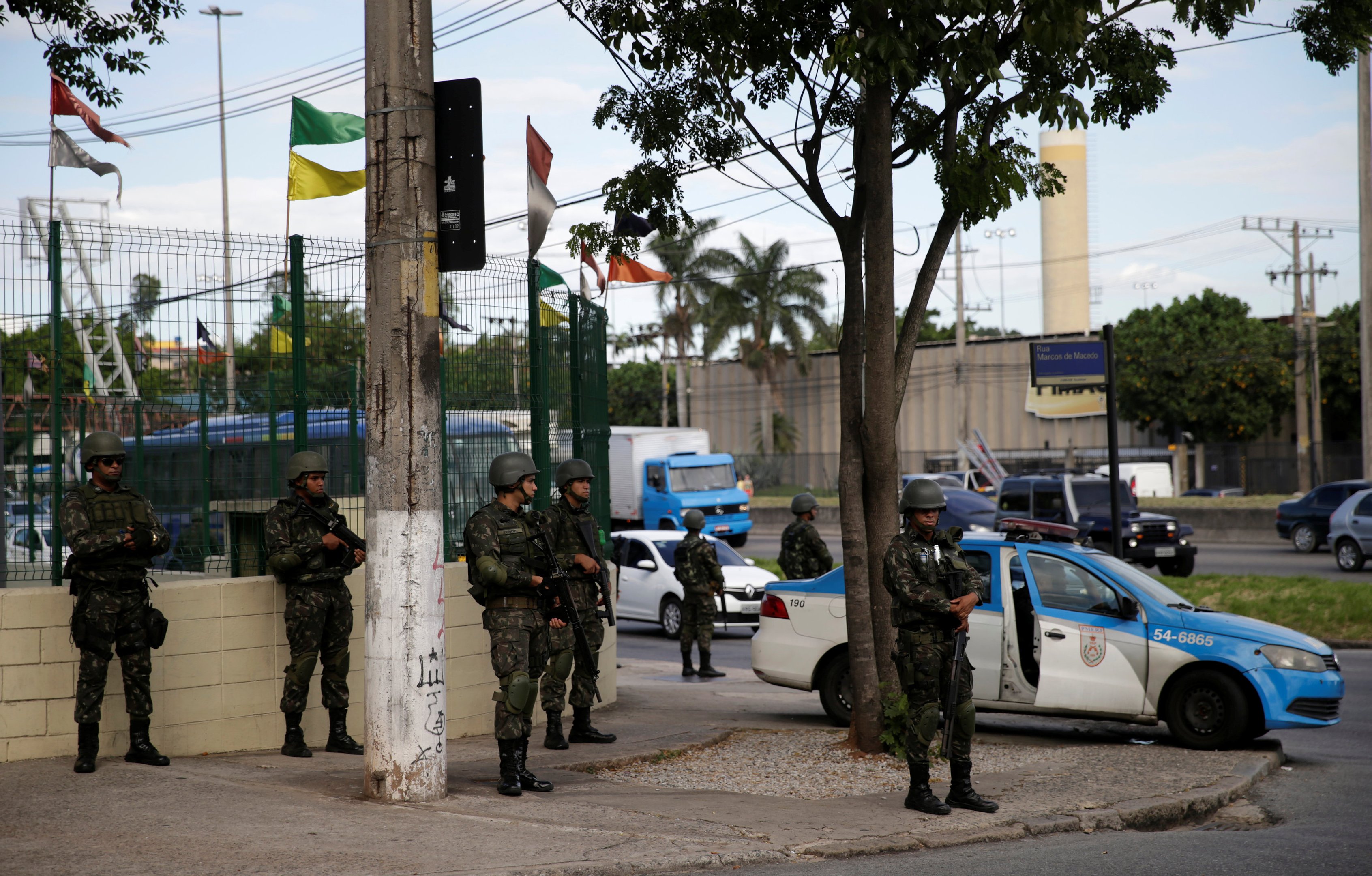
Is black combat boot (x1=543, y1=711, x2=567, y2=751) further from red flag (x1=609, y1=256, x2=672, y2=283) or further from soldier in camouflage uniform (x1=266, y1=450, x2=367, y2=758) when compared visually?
red flag (x1=609, y1=256, x2=672, y2=283)

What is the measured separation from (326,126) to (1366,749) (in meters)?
9.56

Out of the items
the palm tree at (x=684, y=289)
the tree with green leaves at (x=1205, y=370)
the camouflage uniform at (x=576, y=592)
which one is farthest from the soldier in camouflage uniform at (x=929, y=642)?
the tree with green leaves at (x=1205, y=370)

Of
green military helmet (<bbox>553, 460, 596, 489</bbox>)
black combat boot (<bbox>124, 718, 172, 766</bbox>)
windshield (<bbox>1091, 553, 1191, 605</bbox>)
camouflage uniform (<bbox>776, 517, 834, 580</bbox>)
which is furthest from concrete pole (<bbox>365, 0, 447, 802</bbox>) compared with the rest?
camouflage uniform (<bbox>776, 517, 834, 580</bbox>)

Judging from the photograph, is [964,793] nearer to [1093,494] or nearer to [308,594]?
[308,594]

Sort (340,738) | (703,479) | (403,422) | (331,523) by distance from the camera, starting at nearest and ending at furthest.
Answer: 1. (403,422)
2. (331,523)
3. (340,738)
4. (703,479)

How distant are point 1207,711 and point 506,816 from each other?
5397mm

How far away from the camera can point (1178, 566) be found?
21.2 metres

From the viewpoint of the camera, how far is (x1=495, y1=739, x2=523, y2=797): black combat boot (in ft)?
22.7

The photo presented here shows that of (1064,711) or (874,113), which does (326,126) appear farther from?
(1064,711)

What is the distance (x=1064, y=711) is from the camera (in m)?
9.13

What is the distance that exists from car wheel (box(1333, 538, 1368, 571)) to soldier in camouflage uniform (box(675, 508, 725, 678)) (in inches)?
565

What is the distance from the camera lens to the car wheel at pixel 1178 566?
69.1 ft

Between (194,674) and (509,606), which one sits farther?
(194,674)

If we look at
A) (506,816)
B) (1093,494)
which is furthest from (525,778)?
(1093,494)
